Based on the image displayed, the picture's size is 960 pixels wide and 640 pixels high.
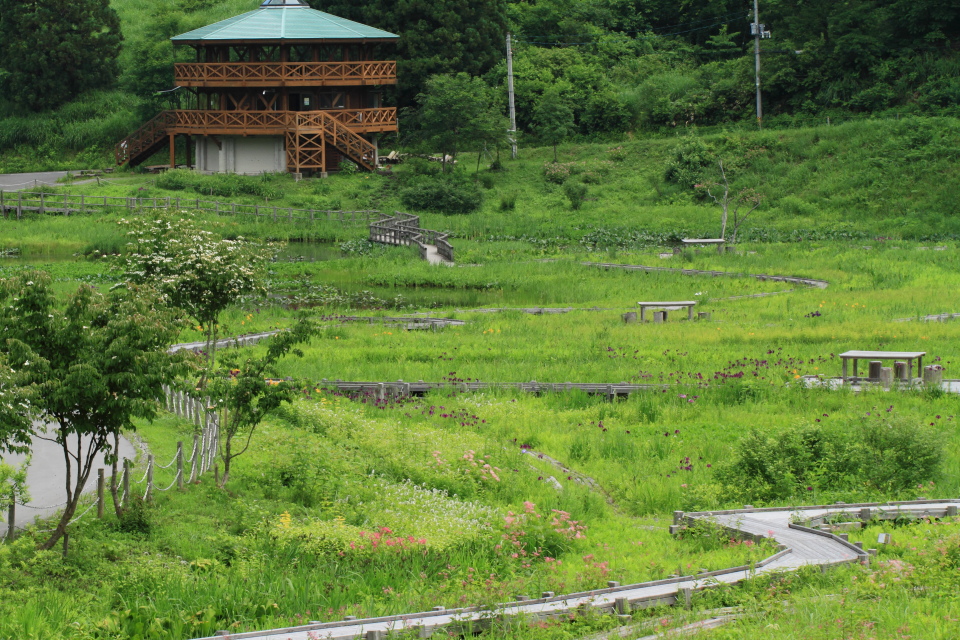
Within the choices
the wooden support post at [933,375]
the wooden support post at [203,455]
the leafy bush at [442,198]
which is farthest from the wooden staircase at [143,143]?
the wooden support post at [933,375]

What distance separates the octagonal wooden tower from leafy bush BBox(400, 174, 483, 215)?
5.68 m

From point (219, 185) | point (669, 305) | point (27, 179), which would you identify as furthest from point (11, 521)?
point (27, 179)

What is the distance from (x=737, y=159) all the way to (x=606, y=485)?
4444 cm

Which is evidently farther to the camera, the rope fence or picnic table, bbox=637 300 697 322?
picnic table, bbox=637 300 697 322

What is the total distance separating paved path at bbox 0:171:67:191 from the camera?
198 feet

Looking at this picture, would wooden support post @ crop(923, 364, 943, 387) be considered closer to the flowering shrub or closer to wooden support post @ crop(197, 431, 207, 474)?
the flowering shrub

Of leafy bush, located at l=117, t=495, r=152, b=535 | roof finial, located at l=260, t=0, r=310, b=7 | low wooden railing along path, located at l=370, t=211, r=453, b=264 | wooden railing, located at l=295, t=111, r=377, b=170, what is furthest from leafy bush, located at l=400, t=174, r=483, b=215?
leafy bush, located at l=117, t=495, r=152, b=535

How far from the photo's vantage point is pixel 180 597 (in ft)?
41.3

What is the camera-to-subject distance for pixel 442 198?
58.7 meters

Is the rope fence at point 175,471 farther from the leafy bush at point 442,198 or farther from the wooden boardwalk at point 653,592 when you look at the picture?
the leafy bush at point 442,198

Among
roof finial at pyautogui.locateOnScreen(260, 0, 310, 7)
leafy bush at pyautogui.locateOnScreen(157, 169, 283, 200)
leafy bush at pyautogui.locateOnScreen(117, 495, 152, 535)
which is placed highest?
roof finial at pyautogui.locateOnScreen(260, 0, 310, 7)

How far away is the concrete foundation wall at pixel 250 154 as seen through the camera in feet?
210

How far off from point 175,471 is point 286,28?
49.1 metres

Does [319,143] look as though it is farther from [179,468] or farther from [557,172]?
[179,468]
